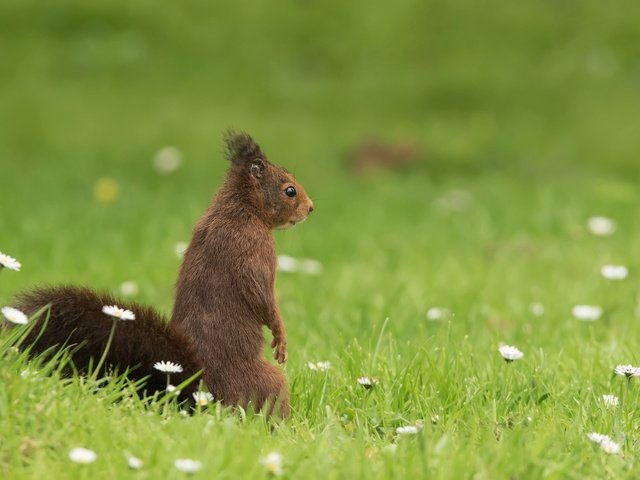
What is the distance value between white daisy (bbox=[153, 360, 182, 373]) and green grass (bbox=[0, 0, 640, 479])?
0.14m

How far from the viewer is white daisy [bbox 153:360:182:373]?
3498 mm

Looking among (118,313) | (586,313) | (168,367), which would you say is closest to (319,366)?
(168,367)

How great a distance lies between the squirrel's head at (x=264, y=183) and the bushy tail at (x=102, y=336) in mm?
670

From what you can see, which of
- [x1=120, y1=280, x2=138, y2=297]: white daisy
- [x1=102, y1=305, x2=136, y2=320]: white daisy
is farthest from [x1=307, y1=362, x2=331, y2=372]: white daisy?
[x1=120, y1=280, x2=138, y2=297]: white daisy

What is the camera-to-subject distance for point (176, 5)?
14555 mm

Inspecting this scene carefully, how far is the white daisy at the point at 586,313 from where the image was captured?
592cm

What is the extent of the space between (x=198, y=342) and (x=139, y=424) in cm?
47

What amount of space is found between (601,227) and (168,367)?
5.97 meters

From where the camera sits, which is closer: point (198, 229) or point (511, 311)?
point (198, 229)

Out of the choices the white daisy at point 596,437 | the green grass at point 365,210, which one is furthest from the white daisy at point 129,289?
the white daisy at point 596,437

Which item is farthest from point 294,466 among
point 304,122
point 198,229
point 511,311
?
point 304,122

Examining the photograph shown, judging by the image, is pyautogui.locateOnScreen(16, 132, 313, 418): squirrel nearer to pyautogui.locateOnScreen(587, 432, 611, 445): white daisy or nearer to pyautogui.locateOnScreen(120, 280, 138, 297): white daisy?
pyautogui.locateOnScreen(587, 432, 611, 445): white daisy

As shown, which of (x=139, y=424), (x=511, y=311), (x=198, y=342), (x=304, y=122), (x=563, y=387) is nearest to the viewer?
(x=139, y=424)

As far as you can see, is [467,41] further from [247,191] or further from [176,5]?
[247,191]
